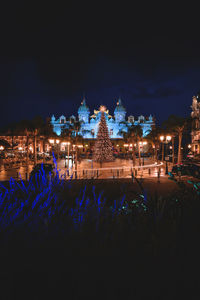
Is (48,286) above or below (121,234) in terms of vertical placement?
below

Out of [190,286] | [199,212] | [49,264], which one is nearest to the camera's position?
[190,286]

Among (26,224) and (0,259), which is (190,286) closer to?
(0,259)

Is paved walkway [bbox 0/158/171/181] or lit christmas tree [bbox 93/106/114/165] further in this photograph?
lit christmas tree [bbox 93/106/114/165]

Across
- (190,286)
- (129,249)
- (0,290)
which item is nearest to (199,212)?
(190,286)

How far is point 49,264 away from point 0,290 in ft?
1.86

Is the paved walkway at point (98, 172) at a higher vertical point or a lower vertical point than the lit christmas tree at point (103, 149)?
lower

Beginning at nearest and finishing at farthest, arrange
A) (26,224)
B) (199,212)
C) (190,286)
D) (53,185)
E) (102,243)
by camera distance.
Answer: (190,286), (102,243), (199,212), (26,224), (53,185)

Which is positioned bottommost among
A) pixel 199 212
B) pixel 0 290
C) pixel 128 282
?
pixel 0 290

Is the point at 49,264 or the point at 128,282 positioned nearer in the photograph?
the point at 128,282

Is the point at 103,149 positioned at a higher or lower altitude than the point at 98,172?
higher

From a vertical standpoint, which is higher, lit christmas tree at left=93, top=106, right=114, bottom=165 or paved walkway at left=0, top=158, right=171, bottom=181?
lit christmas tree at left=93, top=106, right=114, bottom=165

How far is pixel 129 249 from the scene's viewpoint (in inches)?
90.3

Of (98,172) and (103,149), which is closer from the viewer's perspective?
(98,172)

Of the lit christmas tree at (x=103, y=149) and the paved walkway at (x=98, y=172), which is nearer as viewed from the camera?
the paved walkway at (x=98, y=172)
